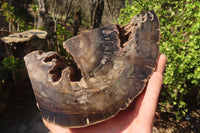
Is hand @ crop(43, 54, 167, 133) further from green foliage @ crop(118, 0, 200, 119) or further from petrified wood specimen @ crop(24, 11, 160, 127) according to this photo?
green foliage @ crop(118, 0, 200, 119)

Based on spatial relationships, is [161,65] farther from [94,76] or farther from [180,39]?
[180,39]

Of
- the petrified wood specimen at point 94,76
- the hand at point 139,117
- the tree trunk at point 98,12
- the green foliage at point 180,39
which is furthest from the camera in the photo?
the tree trunk at point 98,12

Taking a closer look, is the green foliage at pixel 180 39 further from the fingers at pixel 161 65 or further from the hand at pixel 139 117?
the hand at pixel 139 117

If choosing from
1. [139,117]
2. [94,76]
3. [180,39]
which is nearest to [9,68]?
[94,76]

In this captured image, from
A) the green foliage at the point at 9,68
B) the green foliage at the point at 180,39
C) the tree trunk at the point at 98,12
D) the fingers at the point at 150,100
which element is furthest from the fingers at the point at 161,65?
the tree trunk at the point at 98,12

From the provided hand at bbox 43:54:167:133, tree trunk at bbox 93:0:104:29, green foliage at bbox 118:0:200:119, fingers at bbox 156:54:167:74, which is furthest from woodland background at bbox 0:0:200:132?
tree trunk at bbox 93:0:104:29

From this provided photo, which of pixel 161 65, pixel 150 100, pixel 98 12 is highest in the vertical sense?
pixel 98 12
